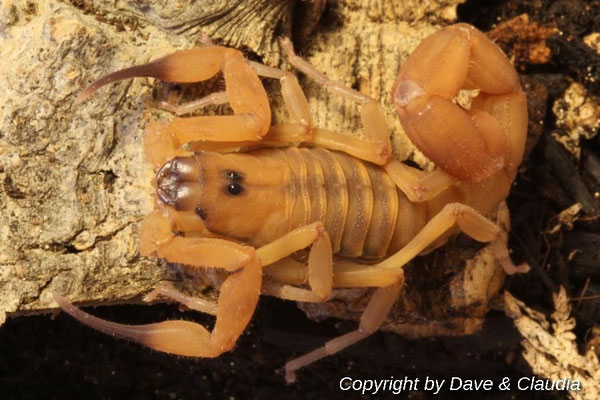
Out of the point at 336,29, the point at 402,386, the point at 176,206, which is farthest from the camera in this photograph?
the point at 402,386

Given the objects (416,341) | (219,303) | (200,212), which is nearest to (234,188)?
(200,212)

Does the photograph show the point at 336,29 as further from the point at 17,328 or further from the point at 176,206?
the point at 17,328

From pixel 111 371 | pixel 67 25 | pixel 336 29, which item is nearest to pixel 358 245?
pixel 336 29

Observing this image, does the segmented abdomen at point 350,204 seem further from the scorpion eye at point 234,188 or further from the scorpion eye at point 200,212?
the scorpion eye at point 200,212

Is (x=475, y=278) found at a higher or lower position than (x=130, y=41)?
lower

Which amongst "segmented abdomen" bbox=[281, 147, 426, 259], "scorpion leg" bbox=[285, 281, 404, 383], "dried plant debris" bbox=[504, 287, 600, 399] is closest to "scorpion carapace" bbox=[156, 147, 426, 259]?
"segmented abdomen" bbox=[281, 147, 426, 259]

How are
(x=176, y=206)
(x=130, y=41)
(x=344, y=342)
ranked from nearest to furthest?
1. (x=176, y=206)
2. (x=130, y=41)
3. (x=344, y=342)

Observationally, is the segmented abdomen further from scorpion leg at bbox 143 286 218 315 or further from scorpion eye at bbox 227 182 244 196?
scorpion leg at bbox 143 286 218 315

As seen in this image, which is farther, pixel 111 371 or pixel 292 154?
pixel 111 371
